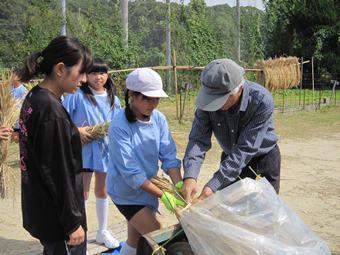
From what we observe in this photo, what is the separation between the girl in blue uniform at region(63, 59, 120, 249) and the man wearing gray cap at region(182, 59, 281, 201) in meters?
1.24

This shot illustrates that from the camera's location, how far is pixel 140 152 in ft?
8.68

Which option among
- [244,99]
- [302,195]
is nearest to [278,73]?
[302,195]

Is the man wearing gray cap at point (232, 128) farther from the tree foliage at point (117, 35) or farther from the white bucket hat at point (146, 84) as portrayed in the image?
the tree foliage at point (117, 35)

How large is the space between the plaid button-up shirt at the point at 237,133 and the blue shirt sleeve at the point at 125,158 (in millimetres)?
259

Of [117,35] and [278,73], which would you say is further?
[117,35]

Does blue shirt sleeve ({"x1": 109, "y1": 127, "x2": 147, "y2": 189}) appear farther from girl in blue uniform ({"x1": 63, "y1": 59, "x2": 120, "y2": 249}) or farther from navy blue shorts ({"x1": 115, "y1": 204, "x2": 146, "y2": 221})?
girl in blue uniform ({"x1": 63, "y1": 59, "x2": 120, "y2": 249})

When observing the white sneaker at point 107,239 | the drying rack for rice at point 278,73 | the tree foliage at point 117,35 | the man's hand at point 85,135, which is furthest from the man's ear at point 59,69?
the tree foliage at point 117,35

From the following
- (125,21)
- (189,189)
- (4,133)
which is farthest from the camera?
(125,21)

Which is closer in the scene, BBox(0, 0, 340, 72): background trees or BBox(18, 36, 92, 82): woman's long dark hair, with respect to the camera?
BBox(18, 36, 92, 82): woman's long dark hair

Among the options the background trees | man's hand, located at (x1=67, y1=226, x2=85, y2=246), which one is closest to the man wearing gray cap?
man's hand, located at (x1=67, y1=226, x2=85, y2=246)

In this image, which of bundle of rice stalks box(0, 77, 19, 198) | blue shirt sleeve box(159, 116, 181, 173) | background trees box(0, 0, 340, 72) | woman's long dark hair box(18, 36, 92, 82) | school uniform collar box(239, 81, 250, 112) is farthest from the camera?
background trees box(0, 0, 340, 72)

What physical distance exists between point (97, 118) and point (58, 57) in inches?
65.3

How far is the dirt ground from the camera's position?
13.7 ft

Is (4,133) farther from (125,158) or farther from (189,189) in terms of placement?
(189,189)
